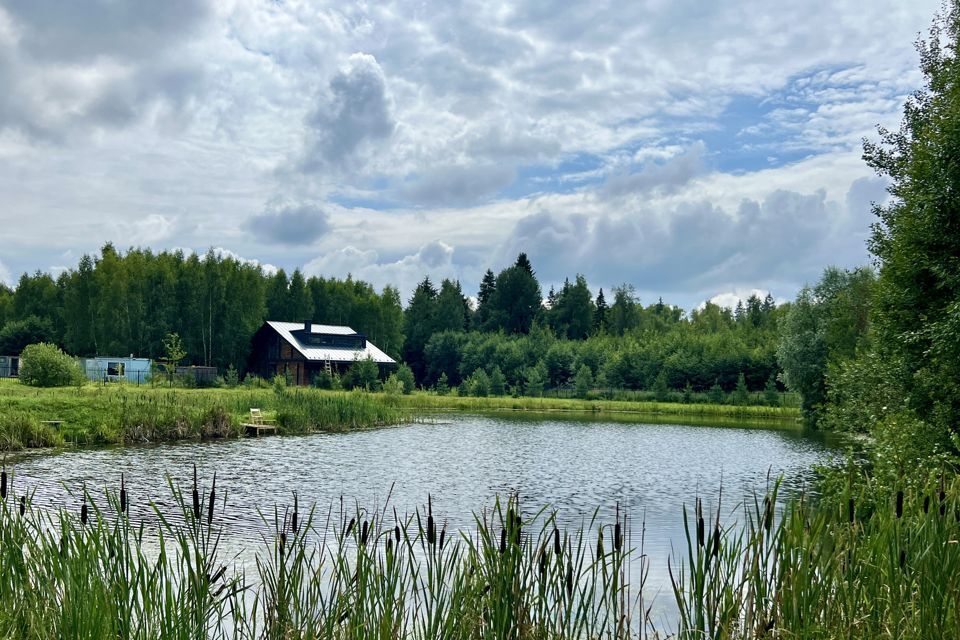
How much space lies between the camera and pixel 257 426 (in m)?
31.6

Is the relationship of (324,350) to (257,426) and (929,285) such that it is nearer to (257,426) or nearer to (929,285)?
(257,426)

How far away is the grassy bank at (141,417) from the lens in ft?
78.6

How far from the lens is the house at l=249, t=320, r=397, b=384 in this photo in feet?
205

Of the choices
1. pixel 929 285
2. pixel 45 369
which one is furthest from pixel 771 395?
pixel 929 285

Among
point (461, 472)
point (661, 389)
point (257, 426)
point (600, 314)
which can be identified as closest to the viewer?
point (461, 472)

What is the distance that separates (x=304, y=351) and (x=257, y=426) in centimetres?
3089

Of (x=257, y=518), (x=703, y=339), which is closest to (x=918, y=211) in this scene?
(x=257, y=518)

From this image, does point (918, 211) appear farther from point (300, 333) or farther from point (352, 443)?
point (300, 333)

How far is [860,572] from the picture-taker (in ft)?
15.8

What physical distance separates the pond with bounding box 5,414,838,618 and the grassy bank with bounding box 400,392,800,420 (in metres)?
19.2

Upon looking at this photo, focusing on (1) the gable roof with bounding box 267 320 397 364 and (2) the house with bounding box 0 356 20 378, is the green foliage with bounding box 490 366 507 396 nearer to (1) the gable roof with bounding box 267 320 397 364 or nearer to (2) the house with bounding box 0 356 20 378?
(1) the gable roof with bounding box 267 320 397 364

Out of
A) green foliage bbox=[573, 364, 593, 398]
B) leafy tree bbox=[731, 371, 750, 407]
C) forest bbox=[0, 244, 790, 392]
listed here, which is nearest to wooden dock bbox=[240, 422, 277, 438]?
forest bbox=[0, 244, 790, 392]

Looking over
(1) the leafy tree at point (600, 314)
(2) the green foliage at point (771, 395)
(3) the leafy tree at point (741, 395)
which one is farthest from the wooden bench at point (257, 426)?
(1) the leafy tree at point (600, 314)

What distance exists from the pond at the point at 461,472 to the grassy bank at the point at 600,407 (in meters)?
19.2
